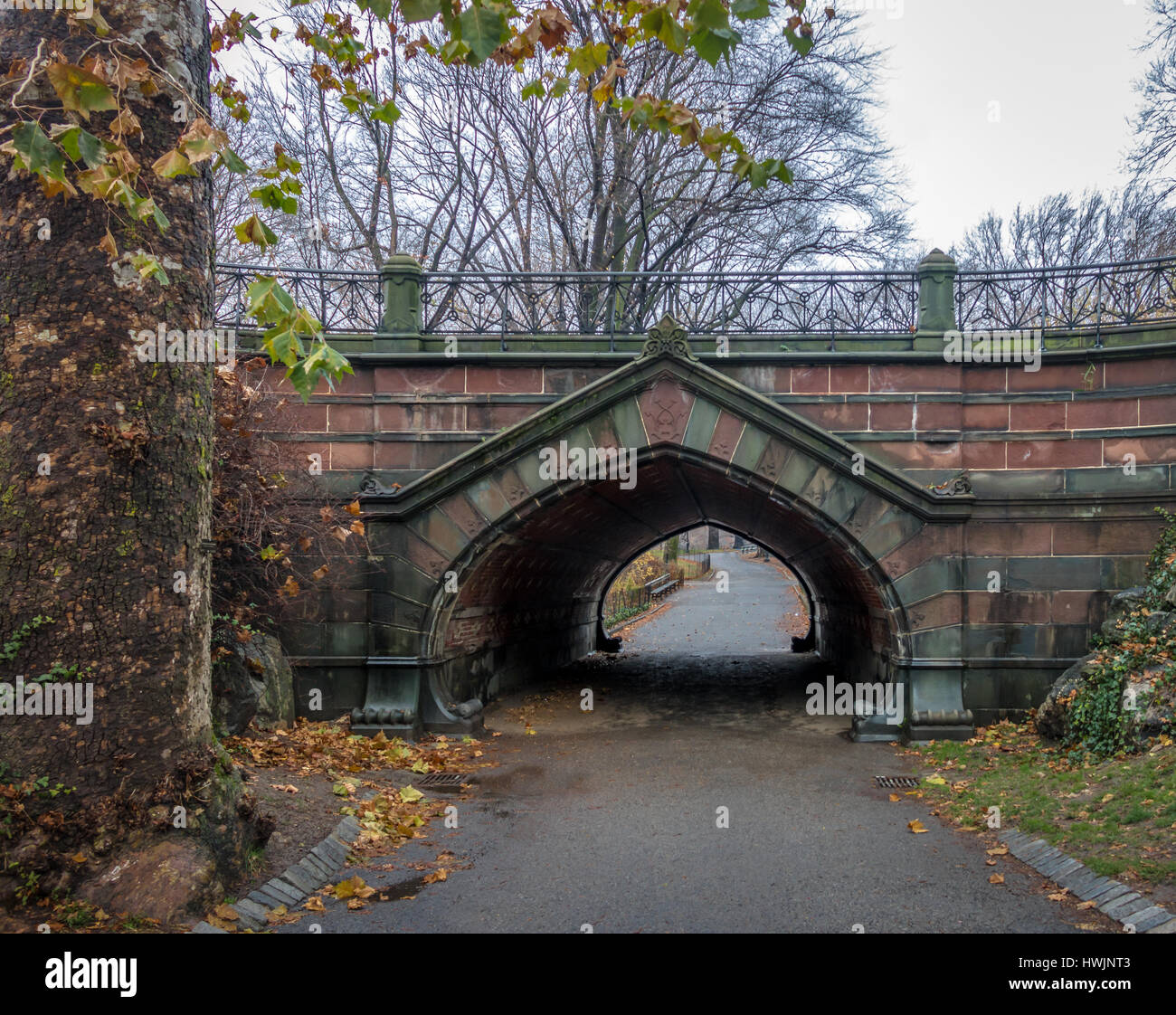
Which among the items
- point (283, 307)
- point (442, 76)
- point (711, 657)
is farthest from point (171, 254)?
point (442, 76)

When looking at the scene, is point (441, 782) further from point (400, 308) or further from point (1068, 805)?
point (400, 308)

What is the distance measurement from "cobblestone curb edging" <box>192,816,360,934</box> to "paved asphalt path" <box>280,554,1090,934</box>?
7.6 inches

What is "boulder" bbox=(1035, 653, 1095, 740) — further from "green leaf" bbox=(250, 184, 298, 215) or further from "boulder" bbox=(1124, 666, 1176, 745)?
"green leaf" bbox=(250, 184, 298, 215)

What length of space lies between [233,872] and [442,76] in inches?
748

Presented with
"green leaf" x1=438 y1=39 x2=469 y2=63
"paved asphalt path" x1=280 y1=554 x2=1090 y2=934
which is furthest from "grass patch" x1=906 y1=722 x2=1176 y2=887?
"green leaf" x1=438 y1=39 x2=469 y2=63

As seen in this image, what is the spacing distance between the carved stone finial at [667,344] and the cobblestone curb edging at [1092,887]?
236 inches

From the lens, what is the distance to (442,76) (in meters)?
19.8

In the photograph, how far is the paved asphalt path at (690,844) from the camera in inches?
207

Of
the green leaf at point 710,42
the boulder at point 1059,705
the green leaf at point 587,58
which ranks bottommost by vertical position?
the boulder at point 1059,705

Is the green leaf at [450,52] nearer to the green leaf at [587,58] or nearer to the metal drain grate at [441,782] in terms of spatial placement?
the green leaf at [587,58]

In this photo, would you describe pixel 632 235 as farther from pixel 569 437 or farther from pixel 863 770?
pixel 863 770

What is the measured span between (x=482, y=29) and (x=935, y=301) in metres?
8.40

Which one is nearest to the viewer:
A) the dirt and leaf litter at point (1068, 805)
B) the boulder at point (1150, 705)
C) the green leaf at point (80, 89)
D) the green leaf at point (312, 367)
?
the green leaf at point (80, 89)

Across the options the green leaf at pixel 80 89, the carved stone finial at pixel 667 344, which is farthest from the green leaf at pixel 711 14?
the carved stone finial at pixel 667 344
